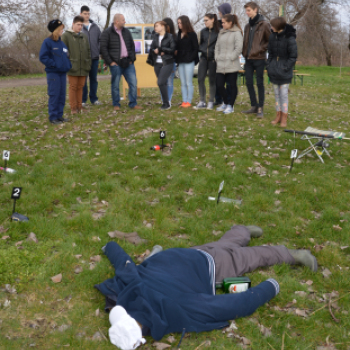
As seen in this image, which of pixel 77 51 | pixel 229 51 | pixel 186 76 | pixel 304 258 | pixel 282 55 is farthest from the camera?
pixel 186 76

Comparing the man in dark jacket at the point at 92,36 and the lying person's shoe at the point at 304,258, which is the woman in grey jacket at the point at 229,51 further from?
the lying person's shoe at the point at 304,258

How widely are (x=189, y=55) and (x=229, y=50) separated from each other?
1054 millimetres

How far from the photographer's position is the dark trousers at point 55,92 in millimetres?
8289

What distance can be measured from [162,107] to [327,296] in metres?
7.25

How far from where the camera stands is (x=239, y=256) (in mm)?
3570

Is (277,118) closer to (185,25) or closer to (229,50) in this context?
(229,50)

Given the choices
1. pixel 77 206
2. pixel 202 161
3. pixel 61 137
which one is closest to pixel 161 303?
pixel 77 206

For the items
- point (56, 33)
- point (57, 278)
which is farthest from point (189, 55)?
point (57, 278)

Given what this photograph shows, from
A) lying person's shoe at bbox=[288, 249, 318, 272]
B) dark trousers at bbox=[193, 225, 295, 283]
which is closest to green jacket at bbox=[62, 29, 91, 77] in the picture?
dark trousers at bbox=[193, 225, 295, 283]

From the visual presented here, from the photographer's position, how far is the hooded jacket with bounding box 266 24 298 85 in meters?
7.48

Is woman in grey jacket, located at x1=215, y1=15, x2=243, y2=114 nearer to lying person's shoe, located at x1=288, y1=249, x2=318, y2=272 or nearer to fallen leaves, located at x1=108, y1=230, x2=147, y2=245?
fallen leaves, located at x1=108, y1=230, x2=147, y2=245

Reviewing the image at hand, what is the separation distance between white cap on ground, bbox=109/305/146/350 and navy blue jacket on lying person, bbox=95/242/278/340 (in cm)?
11

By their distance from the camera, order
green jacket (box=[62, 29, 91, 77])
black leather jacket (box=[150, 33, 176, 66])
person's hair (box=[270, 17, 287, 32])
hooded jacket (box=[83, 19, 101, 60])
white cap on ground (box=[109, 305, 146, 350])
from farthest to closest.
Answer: hooded jacket (box=[83, 19, 101, 60]) < black leather jacket (box=[150, 33, 176, 66]) < green jacket (box=[62, 29, 91, 77]) < person's hair (box=[270, 17, 287, 32]) < white cap on ground (box=[109, 305, 146, 350])

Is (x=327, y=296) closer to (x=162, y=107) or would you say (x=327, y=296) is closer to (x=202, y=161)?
(x=202, y=161)
